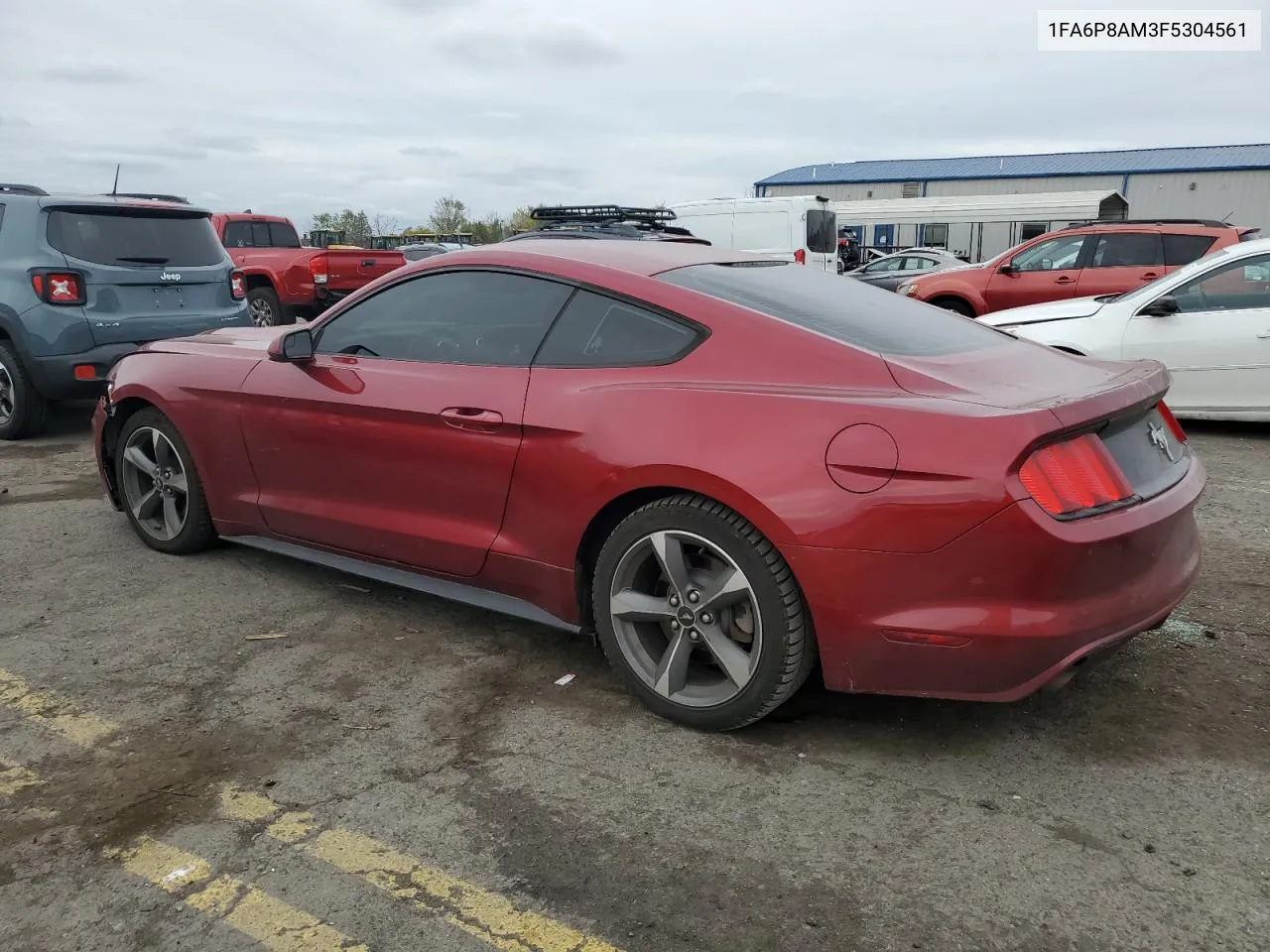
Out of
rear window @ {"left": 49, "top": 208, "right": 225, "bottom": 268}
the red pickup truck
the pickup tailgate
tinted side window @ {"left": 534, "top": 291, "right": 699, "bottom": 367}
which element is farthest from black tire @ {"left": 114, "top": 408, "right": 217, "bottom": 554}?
the pickup tailgate

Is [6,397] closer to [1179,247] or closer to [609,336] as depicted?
[609,336]

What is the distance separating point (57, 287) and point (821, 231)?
12.6 meters

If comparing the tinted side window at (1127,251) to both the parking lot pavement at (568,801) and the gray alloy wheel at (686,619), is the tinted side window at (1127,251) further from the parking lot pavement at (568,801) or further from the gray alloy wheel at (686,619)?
the gray alloy wheel at (686,619)

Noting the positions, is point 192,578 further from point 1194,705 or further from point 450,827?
point 1194,705

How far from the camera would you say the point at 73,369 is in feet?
23.8

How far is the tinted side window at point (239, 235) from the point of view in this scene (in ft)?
48.0

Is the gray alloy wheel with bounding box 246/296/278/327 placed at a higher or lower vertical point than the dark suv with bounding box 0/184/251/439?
lower

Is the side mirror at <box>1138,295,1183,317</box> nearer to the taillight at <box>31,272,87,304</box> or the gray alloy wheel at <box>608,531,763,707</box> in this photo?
the gray alloy wheel at <box>608,531,763,707</box>

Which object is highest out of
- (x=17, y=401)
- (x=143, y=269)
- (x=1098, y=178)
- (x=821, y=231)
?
(x=1098, y=178)

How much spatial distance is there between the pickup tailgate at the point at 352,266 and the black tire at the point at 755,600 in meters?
11.8

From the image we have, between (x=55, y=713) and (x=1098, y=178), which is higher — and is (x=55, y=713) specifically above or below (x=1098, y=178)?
below

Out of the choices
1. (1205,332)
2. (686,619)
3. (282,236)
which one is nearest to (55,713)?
(686,619)

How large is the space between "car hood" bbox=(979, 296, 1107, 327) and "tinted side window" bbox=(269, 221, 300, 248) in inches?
430

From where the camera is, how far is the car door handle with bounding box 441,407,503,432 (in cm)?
341
